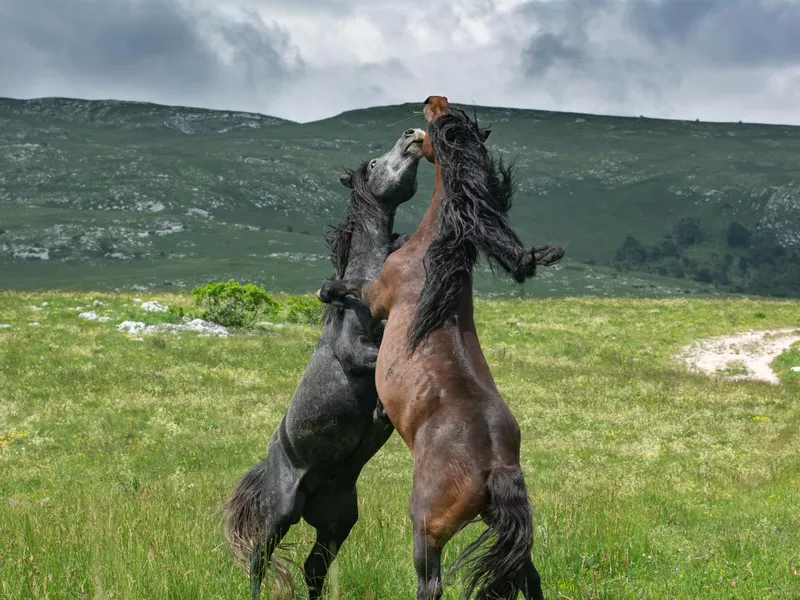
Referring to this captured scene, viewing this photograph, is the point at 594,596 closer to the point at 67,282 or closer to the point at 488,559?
the point at 488,559

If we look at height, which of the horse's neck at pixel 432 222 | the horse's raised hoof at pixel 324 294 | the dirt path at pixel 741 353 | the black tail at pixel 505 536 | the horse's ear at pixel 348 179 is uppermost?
the horse's ear at pixel 348 179

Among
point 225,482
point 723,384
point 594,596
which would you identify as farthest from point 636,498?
point 723,384

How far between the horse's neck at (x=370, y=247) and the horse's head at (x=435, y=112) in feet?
3.10

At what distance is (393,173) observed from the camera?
247 inches

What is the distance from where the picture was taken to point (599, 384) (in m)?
28.7

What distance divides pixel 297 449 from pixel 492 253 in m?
2.26

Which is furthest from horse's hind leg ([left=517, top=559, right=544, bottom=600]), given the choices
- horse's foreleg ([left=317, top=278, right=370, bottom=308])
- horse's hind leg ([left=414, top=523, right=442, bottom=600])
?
horse's foreleg ([left=317, top=278, right=370, bottom=308])

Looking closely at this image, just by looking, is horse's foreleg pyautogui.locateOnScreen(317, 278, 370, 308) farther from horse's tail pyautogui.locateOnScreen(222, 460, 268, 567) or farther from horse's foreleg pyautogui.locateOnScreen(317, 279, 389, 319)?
horse's tail pyautogui.locateOnScreen(222, 460, 268, 567)

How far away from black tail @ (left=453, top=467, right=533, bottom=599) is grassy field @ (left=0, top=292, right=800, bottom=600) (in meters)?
0.79

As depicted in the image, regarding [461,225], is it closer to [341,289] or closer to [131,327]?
[341,289]

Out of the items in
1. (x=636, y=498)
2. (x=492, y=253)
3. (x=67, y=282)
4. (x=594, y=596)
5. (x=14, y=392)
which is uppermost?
(x=492, y=253)

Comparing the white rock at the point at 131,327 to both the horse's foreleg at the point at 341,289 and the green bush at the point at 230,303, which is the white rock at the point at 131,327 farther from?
the horse's foreleg at the point at 341,289

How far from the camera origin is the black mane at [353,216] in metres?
6.44


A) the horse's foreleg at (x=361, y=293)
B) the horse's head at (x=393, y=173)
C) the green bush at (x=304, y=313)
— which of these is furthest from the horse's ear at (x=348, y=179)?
the green bush at (x=304, y=313)
